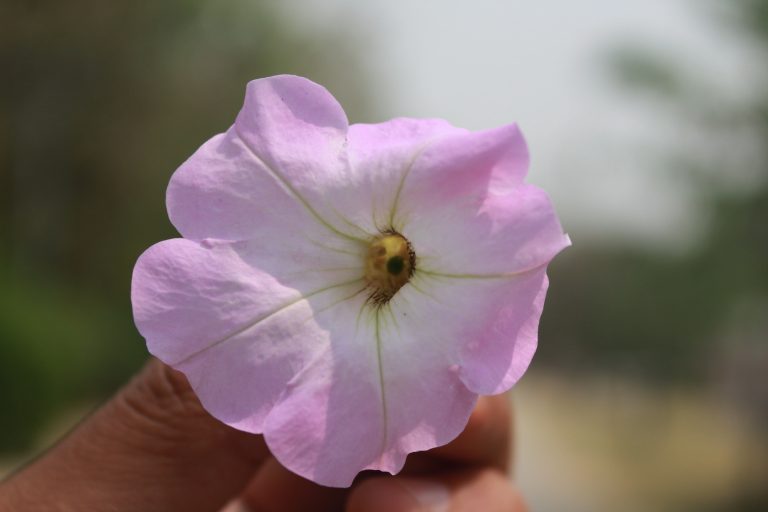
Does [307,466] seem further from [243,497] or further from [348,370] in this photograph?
[243,497]

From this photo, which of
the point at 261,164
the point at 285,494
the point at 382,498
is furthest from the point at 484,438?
the point at 261,164

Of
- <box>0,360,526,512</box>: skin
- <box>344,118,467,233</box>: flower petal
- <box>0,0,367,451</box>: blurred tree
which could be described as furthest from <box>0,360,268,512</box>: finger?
<box>0,0,367,451</box>: blurred tree

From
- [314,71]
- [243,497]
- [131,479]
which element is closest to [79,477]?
[131,479]

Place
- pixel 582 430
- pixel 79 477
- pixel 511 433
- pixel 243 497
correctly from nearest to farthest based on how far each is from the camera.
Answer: pixel 79 477, pixel 243 497, pixel 511 433, pixel 582 430

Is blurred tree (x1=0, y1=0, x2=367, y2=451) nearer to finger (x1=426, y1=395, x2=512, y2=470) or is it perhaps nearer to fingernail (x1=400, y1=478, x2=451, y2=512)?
finger (x1=426, y1=395, x2=512, y2=470)

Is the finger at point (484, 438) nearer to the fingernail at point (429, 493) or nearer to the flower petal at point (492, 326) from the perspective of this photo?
the fingernail at point (429, 493)

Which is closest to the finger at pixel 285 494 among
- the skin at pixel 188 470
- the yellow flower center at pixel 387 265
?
the skin at pixel 188 470
